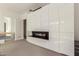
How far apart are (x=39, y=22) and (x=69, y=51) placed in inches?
79.0

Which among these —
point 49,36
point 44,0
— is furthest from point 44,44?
point 44,0

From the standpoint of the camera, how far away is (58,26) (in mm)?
3018

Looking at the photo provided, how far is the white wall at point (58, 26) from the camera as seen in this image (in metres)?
2.59

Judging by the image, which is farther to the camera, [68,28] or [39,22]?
[39,22]

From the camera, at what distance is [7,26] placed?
2.66m

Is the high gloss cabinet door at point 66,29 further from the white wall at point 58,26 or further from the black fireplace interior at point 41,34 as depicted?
the black fireplace interior at point 41,34

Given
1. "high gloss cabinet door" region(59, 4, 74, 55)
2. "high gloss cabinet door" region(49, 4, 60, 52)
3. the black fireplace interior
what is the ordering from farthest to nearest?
1. the black fireplace interior
2. "high gloss cabinet door" region(49, 4, 60, 52)
3. "high gloss cabinet door" region(59, 4, 74, 55)

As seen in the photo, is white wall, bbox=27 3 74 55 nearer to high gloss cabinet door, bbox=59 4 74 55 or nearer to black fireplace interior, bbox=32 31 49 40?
high gloss cabinet door, bbox=59 4 74 55

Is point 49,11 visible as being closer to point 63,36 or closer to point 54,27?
point 54,27

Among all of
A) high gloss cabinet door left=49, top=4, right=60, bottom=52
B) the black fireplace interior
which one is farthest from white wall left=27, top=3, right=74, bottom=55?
the black fireplace interior

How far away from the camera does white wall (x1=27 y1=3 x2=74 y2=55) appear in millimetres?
2586

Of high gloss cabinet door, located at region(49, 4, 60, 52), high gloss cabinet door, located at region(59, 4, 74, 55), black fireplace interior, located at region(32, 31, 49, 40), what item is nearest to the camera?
high gloss cabinet door, located at region(59, 4, 74, 55)

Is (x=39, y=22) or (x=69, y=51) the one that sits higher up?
(x=39, y=22)

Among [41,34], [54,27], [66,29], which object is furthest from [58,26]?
[41,34]
